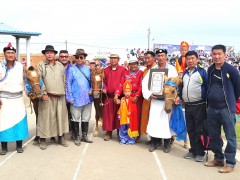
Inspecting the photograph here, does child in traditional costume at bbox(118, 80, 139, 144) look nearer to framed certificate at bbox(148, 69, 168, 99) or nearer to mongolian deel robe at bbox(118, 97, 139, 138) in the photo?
mongolian deel robe at bbox(118, 97, 139, 138)

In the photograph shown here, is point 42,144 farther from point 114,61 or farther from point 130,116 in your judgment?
point 114,61

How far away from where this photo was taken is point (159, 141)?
240 inches

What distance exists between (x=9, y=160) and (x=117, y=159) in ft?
6.15

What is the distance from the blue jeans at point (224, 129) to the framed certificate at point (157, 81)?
1.10 metres

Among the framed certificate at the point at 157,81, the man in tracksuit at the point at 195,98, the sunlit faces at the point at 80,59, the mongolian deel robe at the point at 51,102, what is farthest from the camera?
the sunlit faces at the point at 80,59

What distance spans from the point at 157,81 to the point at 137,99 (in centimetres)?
69

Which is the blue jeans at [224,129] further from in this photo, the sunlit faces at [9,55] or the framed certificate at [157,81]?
the sunlit faces at [9,55]

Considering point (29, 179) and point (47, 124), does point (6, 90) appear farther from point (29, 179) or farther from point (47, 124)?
point (29, 179)

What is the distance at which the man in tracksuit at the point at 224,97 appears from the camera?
464 centimetres

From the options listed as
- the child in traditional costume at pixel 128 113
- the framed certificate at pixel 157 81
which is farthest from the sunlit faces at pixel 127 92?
the framed certificate at pixel 157 81

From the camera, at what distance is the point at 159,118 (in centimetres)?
577

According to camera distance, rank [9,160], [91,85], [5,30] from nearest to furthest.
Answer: [9,160] < [91,85] < [5,30]

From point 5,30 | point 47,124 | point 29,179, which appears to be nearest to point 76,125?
point 47,124

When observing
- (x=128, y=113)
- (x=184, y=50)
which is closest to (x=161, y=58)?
(x=184, y=50)
